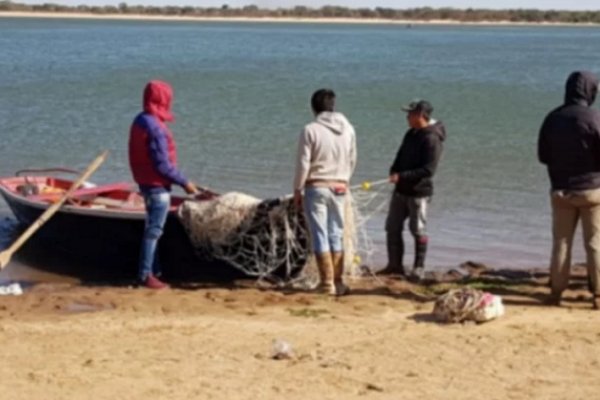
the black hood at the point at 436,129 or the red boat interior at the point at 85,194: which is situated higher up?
the black hood at the point at 436,129

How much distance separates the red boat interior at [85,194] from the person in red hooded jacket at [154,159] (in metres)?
1.13

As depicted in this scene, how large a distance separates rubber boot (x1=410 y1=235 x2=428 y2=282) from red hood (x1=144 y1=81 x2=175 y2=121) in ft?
7.81

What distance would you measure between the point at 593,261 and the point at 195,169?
34.8ft

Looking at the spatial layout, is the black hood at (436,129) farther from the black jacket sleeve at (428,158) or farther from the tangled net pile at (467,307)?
the tangled net pile at (467,307)

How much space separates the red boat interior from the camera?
11.9m

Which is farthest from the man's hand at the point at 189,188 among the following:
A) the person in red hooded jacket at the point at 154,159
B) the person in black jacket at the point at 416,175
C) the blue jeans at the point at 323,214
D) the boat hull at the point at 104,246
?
the person in black jacket at the point at 416,175

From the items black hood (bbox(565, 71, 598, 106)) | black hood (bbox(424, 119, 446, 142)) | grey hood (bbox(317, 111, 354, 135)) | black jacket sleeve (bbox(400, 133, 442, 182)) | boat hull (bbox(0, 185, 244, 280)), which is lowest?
boat hull (bbox(0, 185, 244, 280))

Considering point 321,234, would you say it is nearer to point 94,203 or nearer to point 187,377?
point 187,377

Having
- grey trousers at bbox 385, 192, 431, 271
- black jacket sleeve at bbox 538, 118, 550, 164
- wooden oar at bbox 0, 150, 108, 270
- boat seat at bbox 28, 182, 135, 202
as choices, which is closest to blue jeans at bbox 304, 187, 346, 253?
grey trousers at bbox 385, 192, 431, 271

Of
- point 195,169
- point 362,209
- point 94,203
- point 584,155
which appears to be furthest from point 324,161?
point 195,169

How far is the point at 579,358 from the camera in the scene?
7.57 m

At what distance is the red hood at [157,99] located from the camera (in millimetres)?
9594

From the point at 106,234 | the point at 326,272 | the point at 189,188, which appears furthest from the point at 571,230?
the point at 106,234

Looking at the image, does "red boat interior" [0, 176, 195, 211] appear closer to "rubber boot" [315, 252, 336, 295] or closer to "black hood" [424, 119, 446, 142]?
"rubber boot" [315, 252, 336, 295]
